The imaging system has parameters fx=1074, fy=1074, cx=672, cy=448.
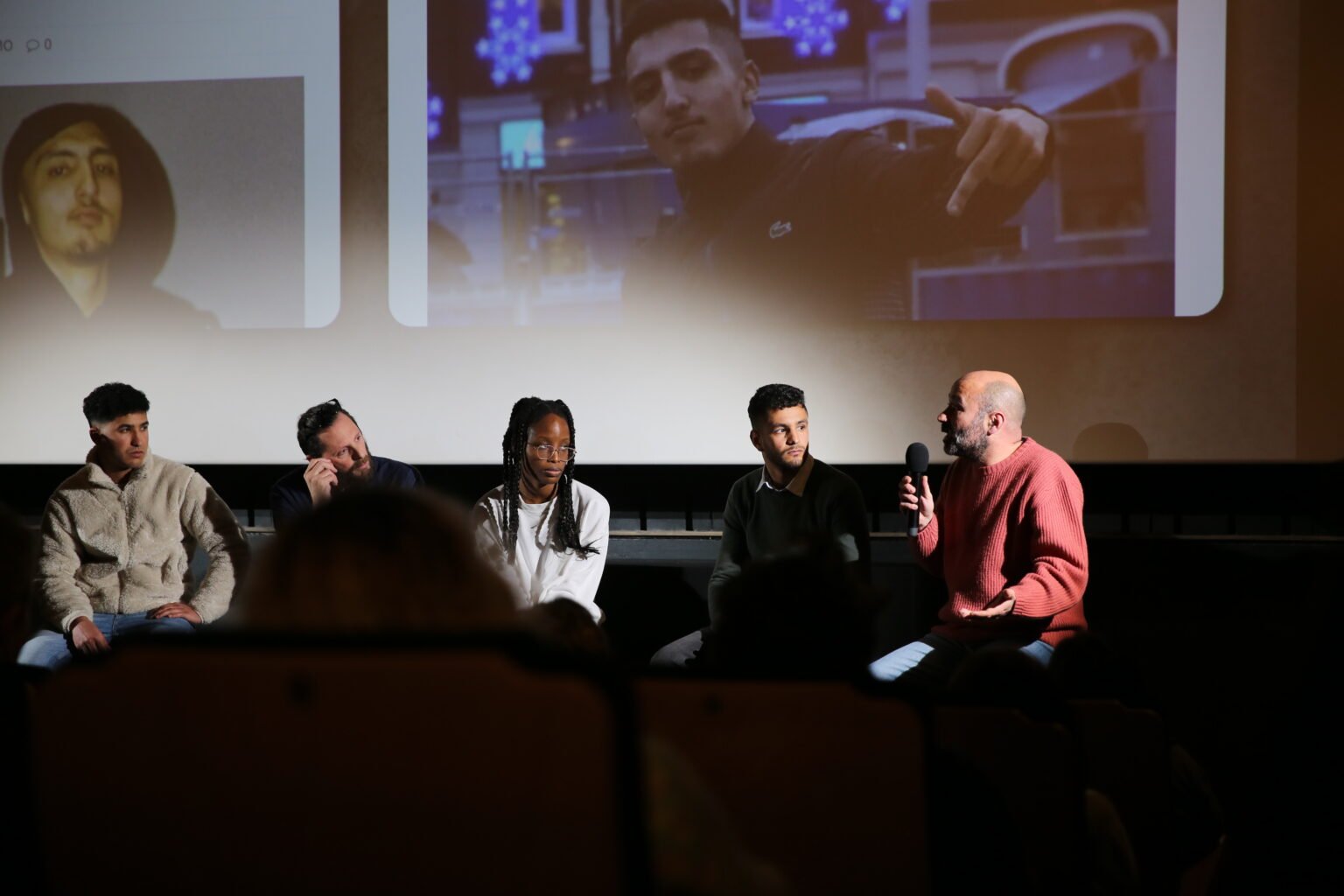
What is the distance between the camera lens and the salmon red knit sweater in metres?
2.61

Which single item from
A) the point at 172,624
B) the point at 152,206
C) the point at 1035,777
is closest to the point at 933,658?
the point at 1035,777

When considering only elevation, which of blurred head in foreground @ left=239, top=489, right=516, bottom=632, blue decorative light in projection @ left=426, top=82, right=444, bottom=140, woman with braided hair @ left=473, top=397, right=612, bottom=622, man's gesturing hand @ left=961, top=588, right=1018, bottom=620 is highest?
blue decorative light in projection @ left=426, top=82, right=444, bottom=140

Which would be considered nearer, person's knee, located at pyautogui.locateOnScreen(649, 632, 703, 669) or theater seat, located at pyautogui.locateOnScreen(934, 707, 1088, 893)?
theater seat, located at pyautogui.locateOnScreen(934, 707, 1088, 893)

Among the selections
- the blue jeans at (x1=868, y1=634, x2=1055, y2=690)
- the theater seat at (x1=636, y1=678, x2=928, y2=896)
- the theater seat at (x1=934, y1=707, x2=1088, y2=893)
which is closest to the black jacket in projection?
the blue jeans at (x1=868, y1=634, x2=1055, y2=690)

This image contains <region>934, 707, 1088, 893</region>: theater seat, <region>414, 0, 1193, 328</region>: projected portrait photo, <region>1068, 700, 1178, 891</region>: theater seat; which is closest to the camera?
<region>934, 707, 1088, 893</region>: theater seat

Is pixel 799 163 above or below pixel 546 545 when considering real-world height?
above

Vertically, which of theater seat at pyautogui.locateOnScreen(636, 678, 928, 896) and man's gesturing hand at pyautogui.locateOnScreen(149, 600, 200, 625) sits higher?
theater seat at pyautogui.locateOnScreen(636, 678, 928, 896)

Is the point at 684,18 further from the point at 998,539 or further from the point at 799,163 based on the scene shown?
the point at 998,539

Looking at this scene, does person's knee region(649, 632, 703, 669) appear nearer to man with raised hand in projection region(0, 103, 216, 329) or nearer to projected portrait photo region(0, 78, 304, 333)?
projected portrait photo region(0, 78, 304, 333)

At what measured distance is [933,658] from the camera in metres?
2.69

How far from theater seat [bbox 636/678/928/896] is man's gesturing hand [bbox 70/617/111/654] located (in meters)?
2.45

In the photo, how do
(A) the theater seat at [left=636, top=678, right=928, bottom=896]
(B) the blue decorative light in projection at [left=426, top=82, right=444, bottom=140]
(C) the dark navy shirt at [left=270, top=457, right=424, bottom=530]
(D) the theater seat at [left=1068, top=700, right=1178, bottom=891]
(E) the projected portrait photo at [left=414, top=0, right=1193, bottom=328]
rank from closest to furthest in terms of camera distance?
(A) the theater seat at [left=636, top=678, right=928, bottom=896], (D) the theater seat at [left=1068, top=700, right=1178, bottom=891], (C) the dark navy shirt at [left=270, top=457, right=424, bottom=530], (E) the projected portrait photo at [left=414, top=0, right=1193, bottom=328], (B) the blue decorative light in projection at [left=426, top=82, right=444, bottom=140]

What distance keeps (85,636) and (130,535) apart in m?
0.37

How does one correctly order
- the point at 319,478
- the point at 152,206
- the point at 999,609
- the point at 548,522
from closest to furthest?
the point at 999,609 < the point at 548,522 < the point at 319,478 < the point at 152,206
